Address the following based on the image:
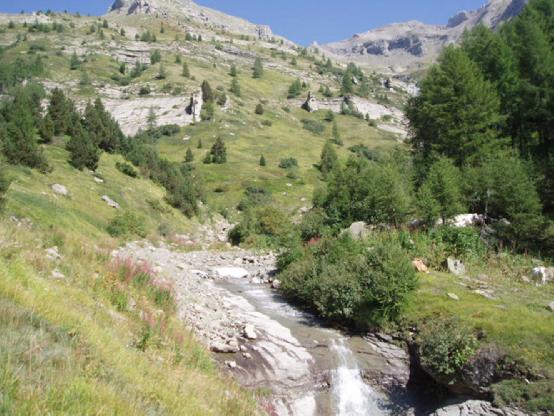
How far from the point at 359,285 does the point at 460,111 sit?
17.5 m

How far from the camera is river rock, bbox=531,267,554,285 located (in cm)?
1598

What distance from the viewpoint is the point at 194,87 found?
111 meters

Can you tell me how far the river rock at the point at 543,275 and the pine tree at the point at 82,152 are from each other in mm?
30845

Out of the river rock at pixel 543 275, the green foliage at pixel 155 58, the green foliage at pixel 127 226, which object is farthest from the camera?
the green foliage at pixel 155 58

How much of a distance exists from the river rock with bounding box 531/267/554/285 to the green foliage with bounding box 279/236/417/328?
5130 millimetres

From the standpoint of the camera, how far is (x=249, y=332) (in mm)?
13484

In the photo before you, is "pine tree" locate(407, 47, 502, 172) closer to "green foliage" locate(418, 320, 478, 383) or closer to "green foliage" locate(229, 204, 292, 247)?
"green foliage" locate(229, 204, 292, 247)

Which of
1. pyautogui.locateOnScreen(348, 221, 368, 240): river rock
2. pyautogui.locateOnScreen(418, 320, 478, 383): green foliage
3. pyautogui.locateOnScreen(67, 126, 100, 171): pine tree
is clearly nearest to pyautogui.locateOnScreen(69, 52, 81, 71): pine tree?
pyautogui.locateOnScreen(67, 126, 100, 171): pine tree

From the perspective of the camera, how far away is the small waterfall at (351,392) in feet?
36.2

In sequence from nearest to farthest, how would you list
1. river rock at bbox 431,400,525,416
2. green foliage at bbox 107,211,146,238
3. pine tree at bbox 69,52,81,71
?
river rock at bbox 431,400,525,416 < green foliage at bbox 107,211,146,238 < pine tree at bbox 69,52,81,71

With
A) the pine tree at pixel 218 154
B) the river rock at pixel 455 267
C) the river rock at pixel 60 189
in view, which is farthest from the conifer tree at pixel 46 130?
the pine tree at pixel 218 154

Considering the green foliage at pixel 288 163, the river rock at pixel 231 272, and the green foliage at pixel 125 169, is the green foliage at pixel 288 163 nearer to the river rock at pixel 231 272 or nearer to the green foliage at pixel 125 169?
the green foliage at pixel 125 169

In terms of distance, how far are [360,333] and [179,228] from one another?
980 inches

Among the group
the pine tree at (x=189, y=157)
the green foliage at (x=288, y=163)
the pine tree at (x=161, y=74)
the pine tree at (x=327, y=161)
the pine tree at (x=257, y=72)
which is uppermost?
the pine tree at (x=257, y=72)
